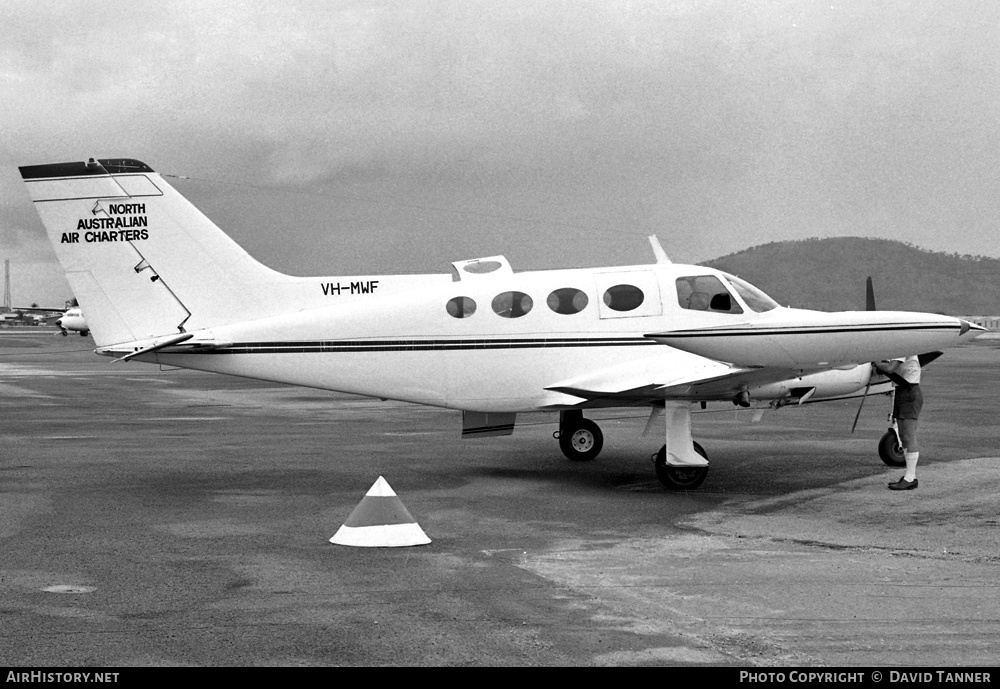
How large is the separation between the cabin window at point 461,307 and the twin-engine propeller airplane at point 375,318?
20mm

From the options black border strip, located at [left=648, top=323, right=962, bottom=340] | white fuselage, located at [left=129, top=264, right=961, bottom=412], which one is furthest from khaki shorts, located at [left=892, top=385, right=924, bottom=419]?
white fuselage, located at [left=129, top=264, right=961, bottom=412]

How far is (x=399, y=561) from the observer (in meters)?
8.85

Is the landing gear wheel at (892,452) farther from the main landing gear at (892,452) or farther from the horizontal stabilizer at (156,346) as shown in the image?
the horizontal stabilizer at (156,346)

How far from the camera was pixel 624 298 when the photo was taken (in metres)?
13.7

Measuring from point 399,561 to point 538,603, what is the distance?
1817mm

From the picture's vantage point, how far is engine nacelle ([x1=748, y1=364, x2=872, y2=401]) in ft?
44.5

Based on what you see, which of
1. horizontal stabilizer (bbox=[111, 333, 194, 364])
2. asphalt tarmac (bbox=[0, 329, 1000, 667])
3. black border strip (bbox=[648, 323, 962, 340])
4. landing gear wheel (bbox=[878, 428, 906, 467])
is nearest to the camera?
asphalt tarmac (bbox=[0, 329, 1000, 667])

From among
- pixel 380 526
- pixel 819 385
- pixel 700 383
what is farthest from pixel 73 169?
pixel 819 385

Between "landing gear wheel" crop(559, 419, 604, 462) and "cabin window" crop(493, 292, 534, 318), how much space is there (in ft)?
8.61

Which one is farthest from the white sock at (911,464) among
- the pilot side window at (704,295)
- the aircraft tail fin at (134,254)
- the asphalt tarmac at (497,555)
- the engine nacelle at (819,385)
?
the aircraft tail fin at (134,254)

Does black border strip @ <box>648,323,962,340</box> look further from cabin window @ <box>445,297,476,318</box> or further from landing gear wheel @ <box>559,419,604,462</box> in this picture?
landing gear wheel @ <box>559,419,604,462</box>

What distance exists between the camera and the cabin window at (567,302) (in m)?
13.7

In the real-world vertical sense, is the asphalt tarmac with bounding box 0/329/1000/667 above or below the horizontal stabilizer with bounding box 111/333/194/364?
below

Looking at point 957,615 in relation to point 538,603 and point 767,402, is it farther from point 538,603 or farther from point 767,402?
point 767,402
